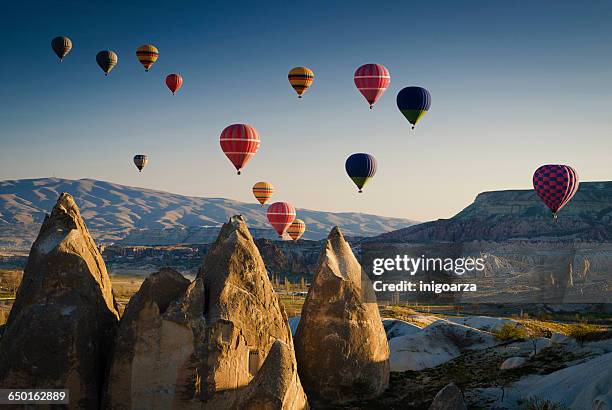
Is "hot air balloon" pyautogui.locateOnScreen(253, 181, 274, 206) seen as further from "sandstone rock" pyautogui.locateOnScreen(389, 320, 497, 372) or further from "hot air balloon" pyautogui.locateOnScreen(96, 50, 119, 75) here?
"sandstone rock" pyautogui.locateOnScreen(389, 320, 497, 372)

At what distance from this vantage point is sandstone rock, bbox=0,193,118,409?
18.5 m

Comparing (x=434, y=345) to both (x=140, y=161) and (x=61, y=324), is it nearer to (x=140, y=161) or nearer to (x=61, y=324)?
(x=61, y=324)

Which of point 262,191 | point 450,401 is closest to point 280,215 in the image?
point 262,191

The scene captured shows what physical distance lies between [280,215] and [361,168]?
44.1 feet

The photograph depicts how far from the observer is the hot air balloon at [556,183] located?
183 ft

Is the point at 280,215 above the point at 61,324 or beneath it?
above

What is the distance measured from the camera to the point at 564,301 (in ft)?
296

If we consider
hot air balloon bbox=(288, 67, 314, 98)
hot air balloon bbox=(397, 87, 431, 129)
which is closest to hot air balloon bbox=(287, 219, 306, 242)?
hot air balloon bbox=(288, 67, 314, 98)

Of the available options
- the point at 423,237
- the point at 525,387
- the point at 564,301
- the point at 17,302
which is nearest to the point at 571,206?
the point at 423,237

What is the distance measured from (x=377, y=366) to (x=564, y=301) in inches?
2882

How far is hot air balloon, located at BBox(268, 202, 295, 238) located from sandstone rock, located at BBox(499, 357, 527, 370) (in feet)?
137

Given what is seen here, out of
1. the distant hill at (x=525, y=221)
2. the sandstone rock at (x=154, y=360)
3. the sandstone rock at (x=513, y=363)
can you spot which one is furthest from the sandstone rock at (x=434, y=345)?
the distant hill at (x=525, y=221)

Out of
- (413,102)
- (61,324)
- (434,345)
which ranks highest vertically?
(413,102)

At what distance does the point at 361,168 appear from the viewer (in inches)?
2285
